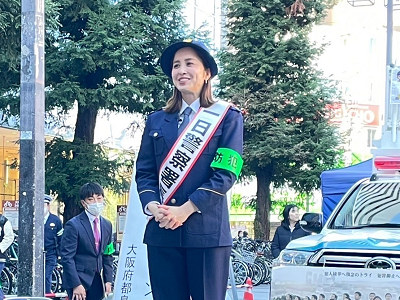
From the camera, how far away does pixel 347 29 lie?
161 feet

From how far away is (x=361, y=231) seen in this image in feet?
22.0

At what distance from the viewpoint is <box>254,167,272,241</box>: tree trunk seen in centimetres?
2377

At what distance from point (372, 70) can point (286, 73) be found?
1061 inches

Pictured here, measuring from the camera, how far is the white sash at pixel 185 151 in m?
3.75

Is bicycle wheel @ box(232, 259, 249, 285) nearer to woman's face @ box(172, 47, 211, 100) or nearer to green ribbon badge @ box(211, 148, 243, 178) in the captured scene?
woman's face @ box(172, 47, 211, 100)

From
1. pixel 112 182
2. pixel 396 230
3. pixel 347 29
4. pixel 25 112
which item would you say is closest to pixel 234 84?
pixel 112 182

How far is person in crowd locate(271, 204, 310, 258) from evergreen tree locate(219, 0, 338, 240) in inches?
359

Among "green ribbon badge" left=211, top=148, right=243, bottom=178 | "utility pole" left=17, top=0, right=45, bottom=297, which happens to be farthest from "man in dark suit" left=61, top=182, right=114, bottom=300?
"green ribbon badge" left=211, top=148, right=243, bottom=178

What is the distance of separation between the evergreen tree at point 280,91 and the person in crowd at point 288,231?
29.9 ft

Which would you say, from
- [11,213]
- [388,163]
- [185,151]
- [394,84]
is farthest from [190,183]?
[11,213]

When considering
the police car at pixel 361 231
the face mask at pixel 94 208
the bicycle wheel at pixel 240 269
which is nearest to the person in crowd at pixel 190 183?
the police car at pixel 361 231

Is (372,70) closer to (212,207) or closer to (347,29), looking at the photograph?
(347,29)

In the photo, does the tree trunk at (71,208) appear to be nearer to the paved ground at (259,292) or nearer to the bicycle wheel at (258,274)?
the paved ground at (259,292)

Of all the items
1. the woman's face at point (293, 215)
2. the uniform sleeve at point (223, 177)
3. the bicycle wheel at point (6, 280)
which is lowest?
the bicycle wheel at point (6, 280)
